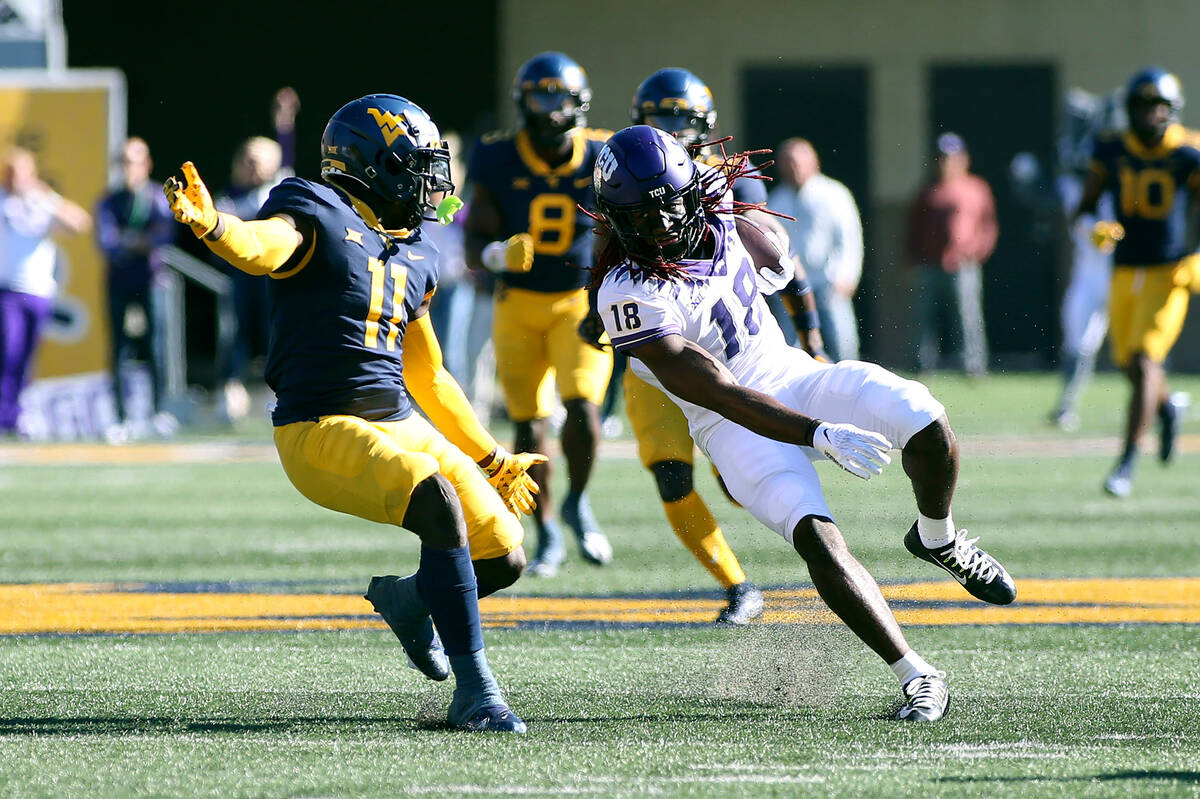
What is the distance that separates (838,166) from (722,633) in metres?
15.6

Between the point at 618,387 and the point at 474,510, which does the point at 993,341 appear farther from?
the point at 474,510

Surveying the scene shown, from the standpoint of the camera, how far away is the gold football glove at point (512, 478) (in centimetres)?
503

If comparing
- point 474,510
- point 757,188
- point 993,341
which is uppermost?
point 757,188

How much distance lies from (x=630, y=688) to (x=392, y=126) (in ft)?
5.38

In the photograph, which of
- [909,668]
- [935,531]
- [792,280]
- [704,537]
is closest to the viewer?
[909,668]

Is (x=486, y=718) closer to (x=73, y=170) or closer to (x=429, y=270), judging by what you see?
(x=429, y=270)

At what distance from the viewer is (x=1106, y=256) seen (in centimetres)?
1348

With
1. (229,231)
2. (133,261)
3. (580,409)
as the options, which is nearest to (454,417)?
(229,231)

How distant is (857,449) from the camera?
441 centimetres

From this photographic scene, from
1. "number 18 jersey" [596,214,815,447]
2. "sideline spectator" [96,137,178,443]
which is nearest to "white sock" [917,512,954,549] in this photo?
"number 18 jersey" [596,214,815,447]

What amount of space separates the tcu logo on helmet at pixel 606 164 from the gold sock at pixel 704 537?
4.99ft

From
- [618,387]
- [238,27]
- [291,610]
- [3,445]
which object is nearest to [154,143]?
[238,27]

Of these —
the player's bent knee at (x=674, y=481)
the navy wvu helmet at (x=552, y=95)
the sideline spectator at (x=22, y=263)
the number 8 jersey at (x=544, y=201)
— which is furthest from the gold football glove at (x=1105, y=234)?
the sideline spectator at (x=22, y=263)

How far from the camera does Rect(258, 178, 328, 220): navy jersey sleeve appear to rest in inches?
183
